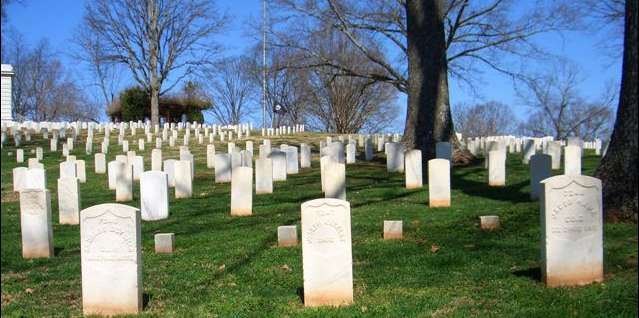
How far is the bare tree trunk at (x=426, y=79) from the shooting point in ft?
67.8

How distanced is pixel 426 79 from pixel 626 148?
11.9 meters

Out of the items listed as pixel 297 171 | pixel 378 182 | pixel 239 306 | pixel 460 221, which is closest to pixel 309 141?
pixel 297 171

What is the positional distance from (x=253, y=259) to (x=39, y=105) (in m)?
31.9

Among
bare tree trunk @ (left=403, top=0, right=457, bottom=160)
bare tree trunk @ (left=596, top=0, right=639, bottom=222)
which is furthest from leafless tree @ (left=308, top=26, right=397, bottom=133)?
bare tree trunk @ (left=596, top=0, right=639, bottom=222)

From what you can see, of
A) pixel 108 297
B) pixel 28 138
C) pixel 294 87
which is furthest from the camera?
pixel 294 87

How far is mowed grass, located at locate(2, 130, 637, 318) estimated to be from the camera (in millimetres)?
6566

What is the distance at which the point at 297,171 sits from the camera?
21.7 metres

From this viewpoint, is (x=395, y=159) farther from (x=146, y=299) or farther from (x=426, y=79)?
(x=146, y=299)

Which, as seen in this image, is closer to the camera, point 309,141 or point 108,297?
point 108,297

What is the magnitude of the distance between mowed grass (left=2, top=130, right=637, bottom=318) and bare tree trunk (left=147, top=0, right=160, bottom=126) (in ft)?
116

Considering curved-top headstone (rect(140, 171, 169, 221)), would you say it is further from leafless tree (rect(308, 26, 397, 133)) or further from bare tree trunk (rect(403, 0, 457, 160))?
leafless tree (rect(308, 26, 397, 133))

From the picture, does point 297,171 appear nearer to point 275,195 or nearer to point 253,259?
point 275,195

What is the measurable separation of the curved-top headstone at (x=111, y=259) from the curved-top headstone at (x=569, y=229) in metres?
4.25

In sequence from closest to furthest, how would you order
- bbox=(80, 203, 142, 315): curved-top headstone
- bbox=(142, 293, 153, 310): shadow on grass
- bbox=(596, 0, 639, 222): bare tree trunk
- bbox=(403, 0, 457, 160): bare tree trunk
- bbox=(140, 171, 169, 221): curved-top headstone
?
bbox=(80, 203, 142, 315): curved-top headstone
bbox=(142, 293, 153, 310): shadow on grass
bbox=(596, 0, 639, 222): bare tree trunk
bbox=(140, 171, 169, 221): curved-top headstone
bbox=(403, 0, 457, 160): bare tree trunk
